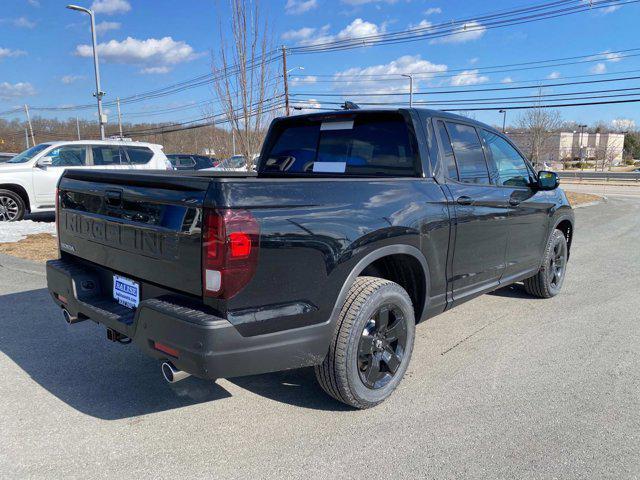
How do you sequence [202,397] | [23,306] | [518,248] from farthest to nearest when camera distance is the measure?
[23,306], [518,248], [202,397]

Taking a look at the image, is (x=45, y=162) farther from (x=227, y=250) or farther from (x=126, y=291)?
(x=227, y=250)

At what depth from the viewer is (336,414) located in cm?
313

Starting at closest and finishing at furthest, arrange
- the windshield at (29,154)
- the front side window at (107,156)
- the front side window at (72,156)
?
the windshield at (29,154) → the front side window at (72,156) → the front side window at (107,156)

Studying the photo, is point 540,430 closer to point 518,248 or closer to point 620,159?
point 518,248

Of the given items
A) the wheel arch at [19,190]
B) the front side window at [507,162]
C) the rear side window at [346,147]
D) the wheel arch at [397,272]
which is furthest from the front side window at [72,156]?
the wheel arch at [397,272]

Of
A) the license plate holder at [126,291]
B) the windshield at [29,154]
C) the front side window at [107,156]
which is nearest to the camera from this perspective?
the license plate holder at [126,291]

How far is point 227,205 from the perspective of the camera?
7.61ft

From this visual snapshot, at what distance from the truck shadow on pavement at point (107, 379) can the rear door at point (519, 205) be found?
2287 millimetres

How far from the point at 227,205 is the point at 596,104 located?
3114 centimetres

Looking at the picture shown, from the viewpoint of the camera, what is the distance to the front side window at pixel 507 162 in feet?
14.8

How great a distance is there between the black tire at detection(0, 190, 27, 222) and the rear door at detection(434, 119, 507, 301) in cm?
992

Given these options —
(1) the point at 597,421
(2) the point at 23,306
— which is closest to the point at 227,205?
(1) the point at 597,421

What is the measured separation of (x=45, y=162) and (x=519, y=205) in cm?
998

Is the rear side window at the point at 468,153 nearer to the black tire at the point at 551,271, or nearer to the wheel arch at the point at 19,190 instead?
the black tire at the point at 551,271
